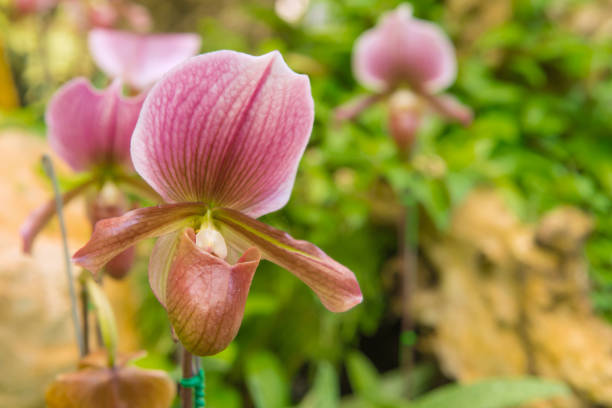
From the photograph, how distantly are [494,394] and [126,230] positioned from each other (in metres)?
0.73

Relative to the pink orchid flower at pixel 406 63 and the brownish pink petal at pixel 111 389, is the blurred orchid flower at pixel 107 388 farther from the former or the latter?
the pink orchid flower at pixel 406 63

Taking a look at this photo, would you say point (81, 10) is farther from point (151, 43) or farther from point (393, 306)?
point (393, 306)

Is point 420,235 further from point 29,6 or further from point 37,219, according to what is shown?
point 29,6

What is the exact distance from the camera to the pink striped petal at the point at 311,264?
31 cm

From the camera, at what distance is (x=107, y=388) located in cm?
36

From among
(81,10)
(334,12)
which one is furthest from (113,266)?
(334,12)

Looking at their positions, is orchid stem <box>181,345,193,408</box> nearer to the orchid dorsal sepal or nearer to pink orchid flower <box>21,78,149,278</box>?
the orchid dorsal sepal

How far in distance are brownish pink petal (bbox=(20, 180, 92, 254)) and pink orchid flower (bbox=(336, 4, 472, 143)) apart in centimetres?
66

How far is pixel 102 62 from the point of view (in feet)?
1.96

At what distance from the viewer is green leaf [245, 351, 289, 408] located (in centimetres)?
92

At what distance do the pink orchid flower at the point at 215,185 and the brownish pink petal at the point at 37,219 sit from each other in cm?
19

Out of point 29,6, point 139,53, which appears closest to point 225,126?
point 139,53

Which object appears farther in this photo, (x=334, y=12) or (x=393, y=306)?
(x=334, y=12)

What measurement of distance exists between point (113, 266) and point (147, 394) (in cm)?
12
